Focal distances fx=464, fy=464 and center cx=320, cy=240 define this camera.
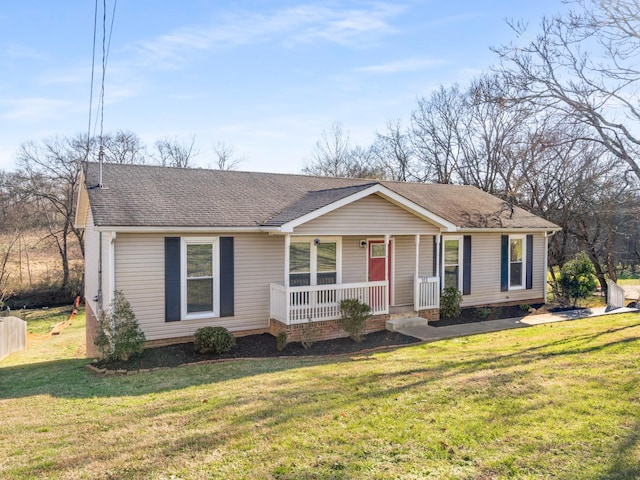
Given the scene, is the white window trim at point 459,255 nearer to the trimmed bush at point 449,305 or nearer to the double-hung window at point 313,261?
the trimmed bush at point 449,305

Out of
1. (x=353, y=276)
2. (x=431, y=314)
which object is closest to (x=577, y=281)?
(x=431, y=314)

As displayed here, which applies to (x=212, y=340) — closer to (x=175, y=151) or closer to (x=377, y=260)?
(x=377, y=260)

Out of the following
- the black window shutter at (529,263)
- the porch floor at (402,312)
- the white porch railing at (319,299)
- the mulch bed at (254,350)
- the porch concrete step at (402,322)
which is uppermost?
the black window shutter at (529,263)

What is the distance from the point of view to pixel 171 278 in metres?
10.7

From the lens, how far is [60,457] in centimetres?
468

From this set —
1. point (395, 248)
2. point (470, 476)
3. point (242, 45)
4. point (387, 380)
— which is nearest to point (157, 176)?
point (242, 45)

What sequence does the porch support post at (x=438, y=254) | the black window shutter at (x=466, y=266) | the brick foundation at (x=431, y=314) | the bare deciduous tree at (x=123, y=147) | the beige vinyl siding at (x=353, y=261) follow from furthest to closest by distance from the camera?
the bare deciduous tree at (x=123, y=147) < the black window shutter at (x=466, y=266) < the porch support post at (x=438, y=254) < the brick foundation at (x=431, y=314) < the beige vinyl siding at (x=353, y=261)

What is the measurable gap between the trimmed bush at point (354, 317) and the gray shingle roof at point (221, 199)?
2526 mm

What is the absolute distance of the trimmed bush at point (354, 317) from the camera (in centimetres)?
1144

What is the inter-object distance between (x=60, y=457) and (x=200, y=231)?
6590mm

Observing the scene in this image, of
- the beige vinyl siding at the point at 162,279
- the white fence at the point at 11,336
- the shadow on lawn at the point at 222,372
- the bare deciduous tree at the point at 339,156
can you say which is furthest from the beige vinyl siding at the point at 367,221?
the bare deciduous tree at the point at 339,156

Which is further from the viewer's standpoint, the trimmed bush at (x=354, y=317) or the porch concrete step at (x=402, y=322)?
the porch concrete step at (x=402, y=322)

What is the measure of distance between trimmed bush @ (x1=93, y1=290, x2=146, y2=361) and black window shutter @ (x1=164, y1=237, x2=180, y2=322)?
89cm

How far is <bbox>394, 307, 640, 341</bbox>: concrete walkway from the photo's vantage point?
12.0 meters
